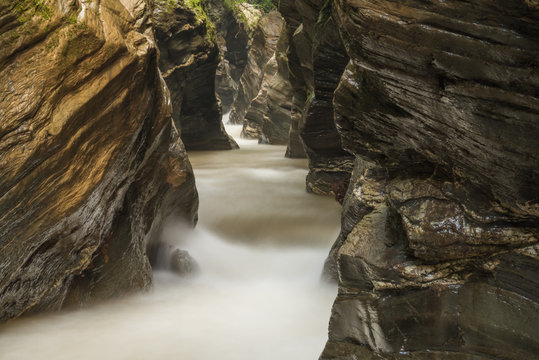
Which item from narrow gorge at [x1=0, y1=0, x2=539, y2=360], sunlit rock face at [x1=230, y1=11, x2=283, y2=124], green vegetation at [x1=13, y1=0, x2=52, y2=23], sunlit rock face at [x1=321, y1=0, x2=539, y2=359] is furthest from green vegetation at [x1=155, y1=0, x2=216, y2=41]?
sunlit rock face at [x1=321, y1=0, x2=539, y2=359]

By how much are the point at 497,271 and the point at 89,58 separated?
10.3 feet

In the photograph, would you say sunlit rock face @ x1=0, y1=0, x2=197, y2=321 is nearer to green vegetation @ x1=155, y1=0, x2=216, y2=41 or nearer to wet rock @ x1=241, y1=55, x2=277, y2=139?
green vegetation @ x1=155, y1=0, x2=216, y2=41

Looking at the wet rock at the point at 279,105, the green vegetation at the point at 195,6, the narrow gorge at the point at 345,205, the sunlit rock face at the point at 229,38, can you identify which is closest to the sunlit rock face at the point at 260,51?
the sunlit rock face at the point at 229,38

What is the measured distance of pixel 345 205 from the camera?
→ 5012 millimetres

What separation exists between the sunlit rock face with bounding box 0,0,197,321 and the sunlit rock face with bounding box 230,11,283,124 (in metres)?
18.7

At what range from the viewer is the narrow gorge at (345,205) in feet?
7.59

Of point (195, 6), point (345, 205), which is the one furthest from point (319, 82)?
point (195, 6)

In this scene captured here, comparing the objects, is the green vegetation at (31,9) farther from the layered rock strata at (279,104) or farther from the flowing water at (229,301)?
the layered rock strata at (279,104)

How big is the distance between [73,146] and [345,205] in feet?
10.1

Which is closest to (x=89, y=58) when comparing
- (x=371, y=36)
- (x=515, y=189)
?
(x=371, y=36)

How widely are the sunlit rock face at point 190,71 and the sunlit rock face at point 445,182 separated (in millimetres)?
10263

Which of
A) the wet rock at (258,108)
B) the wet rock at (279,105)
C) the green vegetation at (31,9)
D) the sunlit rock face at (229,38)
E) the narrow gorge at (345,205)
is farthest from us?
Result: the sunlit rock face at (229,38)

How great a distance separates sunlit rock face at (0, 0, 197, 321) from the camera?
2812mm

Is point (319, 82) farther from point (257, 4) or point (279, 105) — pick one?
point (257, 4)
